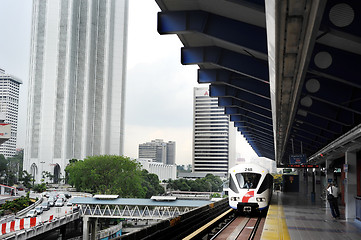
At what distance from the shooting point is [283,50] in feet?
15.5

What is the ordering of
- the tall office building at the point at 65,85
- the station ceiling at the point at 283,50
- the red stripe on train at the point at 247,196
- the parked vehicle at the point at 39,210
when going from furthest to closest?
the tall office building at the point at 65,85
the parked vehicle at the point at 39,210
the red stripe on train at the point at 247,196
the station ceiling at the point at 283,50

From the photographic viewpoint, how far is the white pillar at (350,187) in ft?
52.7

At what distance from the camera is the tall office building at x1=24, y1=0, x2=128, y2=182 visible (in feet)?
421

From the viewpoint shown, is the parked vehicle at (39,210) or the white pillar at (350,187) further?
the parked vehicle at (39,210)

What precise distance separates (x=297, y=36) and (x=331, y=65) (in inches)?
187

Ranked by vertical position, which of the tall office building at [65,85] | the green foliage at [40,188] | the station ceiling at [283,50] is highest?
the tall office building at [65,85]

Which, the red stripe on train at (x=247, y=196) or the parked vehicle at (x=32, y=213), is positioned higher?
the red stripe on train at (x=247, y=196)

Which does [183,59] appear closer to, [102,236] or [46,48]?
[102,236]

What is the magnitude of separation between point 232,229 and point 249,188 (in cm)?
330

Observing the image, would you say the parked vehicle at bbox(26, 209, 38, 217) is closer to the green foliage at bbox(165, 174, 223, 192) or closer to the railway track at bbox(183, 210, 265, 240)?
the railway track at bbox(183, 210, 265, 240)

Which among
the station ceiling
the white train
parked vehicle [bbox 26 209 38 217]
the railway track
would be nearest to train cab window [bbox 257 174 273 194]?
the white train

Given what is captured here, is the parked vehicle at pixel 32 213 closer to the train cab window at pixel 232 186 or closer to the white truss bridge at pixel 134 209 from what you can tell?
the white truss bridge at pixel 134 209

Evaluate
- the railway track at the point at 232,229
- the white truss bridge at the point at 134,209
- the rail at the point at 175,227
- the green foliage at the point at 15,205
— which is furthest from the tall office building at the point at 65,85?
the rail at the point at 175,227

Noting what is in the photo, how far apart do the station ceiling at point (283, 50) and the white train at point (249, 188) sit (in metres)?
3.42
